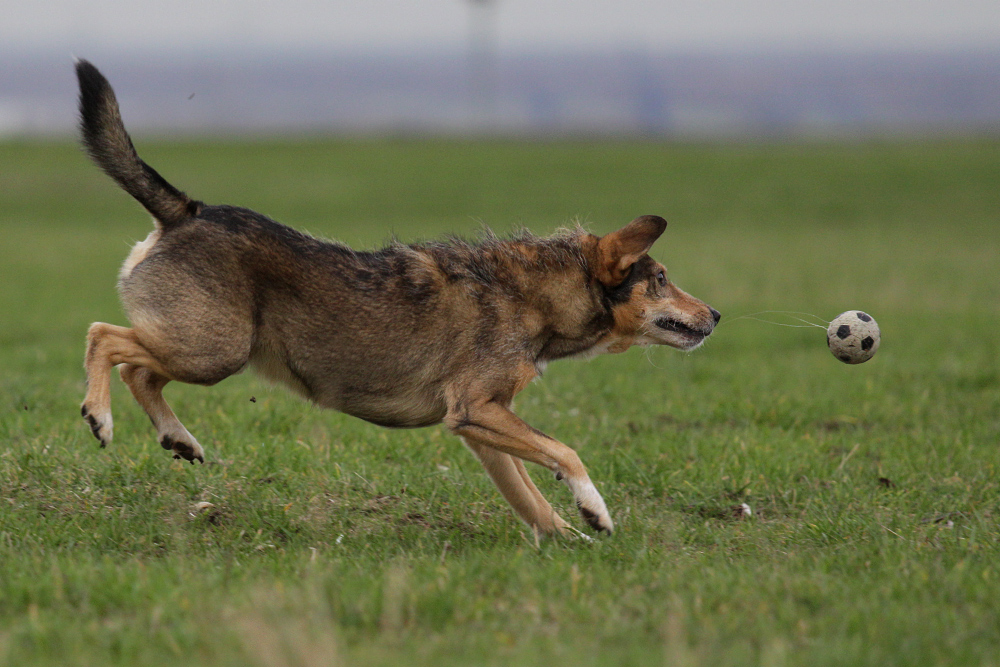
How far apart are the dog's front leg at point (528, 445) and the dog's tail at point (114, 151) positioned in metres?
1.87

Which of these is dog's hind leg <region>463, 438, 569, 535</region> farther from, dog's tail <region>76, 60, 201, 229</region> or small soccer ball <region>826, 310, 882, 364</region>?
small soccer ball <region>826, 310, 882, 364</region>

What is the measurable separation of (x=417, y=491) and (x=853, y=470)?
2828 mm

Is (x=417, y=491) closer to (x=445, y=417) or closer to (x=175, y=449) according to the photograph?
(x=445, y=417)

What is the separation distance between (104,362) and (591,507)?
8.47 ft

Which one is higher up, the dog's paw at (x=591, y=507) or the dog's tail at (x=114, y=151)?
the dog's tail at (x=114, y=151)

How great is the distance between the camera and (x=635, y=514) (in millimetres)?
6184

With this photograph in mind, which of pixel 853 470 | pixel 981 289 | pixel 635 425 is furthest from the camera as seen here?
pixel 981 289

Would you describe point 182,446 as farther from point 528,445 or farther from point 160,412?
point 528,445

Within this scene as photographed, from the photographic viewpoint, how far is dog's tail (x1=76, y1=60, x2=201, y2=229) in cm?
589

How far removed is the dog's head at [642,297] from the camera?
6.19 m

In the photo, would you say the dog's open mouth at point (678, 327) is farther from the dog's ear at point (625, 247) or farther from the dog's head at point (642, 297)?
the dog's ear at point (625, 247)

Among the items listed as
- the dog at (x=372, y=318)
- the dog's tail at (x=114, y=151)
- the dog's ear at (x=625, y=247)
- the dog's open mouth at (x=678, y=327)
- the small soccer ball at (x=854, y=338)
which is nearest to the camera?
the dog at (x=372, y=318)

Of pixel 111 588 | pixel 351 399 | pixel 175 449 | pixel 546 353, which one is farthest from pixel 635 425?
pixel 111 588

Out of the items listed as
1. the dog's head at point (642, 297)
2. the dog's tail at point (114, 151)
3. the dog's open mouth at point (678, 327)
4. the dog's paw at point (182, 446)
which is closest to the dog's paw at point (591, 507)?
the dog's head at point (642, 297)
